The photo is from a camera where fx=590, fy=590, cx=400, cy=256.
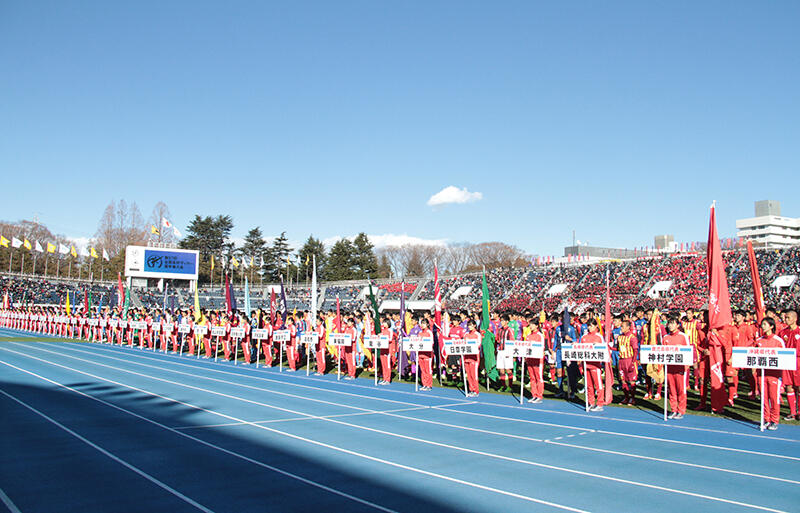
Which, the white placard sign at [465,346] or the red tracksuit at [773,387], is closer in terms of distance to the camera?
the red tracksuit at [773,387]

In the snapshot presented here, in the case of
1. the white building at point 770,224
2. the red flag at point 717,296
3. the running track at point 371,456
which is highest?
the white building at point 770,224

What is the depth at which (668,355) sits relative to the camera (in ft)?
37.0

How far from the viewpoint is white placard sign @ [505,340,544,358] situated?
13172 millimetres

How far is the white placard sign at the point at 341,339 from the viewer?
705 inches

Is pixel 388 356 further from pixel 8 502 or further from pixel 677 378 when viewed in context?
pixel 8 502

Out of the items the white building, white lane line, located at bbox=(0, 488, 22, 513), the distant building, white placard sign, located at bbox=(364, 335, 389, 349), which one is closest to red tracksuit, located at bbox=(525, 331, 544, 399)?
white placard sign, located at bbox=(364, 335, 389, 349)

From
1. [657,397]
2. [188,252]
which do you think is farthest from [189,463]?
[188,252]

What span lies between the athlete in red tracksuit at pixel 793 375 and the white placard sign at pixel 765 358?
691mm

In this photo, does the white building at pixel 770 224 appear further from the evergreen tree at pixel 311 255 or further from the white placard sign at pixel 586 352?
the white placard sign at pixel 586 352

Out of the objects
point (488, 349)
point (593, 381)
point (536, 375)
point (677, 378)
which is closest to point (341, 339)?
point (488, 349)

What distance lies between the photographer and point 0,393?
14.1 m

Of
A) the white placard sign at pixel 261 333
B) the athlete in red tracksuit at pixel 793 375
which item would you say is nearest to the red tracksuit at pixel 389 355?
the white placard sign at pixel 261 333

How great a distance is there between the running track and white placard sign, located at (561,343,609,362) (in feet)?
3.66

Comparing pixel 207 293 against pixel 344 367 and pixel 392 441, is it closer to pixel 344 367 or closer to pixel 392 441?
pixel 344 367
